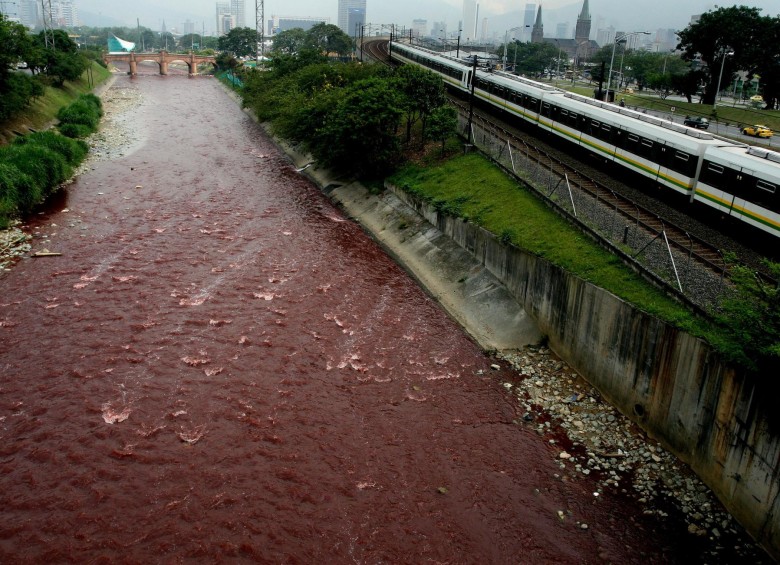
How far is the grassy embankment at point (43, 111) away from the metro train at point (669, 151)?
121 feet

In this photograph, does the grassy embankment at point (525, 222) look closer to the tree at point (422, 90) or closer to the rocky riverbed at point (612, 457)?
the rocky riverbed at point (612, 457)

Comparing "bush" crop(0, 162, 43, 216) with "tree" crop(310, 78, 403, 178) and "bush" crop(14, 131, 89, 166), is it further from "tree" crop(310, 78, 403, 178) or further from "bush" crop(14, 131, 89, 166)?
"tree" crop(310, 78, 403, 178)

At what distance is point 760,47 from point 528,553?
5900 centimetres

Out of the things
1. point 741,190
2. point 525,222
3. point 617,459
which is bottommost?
point 617,459

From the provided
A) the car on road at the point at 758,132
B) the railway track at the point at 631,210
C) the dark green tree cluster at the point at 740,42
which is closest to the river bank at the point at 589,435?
the railway track at the point at 631,210

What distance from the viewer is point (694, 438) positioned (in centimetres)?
1705

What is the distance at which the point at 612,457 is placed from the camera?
59.0 ft

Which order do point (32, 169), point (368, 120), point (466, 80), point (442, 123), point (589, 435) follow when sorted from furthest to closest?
point (466, 80) → point (368, 120) → point (442, 123) → point (32, 169) → point (589, 435)

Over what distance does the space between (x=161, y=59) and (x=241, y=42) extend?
19.1 m

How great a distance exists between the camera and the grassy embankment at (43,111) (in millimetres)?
46469

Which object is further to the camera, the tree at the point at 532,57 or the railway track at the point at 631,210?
the tree at the point at 532,57

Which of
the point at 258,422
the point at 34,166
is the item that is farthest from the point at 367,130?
the point at 258,422

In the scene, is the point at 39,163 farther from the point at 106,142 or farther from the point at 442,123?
the point at 442,123

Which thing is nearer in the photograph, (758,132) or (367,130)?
(367,130)
